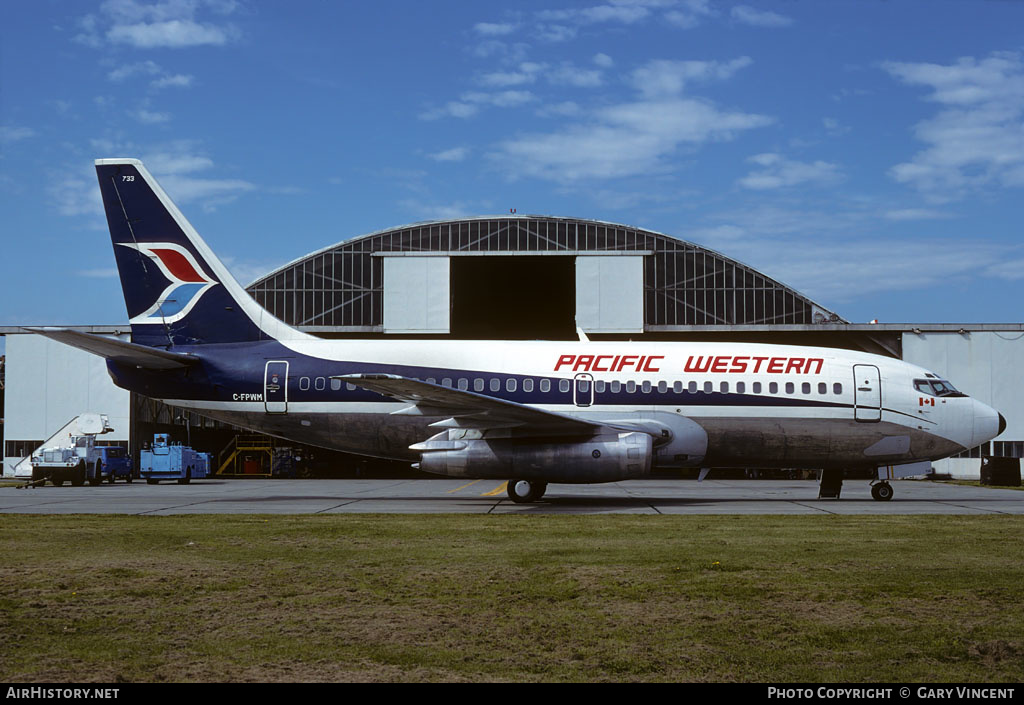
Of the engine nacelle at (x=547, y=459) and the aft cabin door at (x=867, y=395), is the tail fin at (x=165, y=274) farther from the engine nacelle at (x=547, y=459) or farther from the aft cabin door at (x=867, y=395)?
the aft cabin door at (x=867, y=395)

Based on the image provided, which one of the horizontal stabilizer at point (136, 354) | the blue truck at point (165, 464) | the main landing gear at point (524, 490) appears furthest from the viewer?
the blue truck at point (165, 464)

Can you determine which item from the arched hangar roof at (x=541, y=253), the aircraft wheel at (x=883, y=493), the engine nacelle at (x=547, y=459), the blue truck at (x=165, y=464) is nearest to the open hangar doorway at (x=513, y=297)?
the arched hangar roof at (x=541, y=253)

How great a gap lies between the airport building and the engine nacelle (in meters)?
21.9

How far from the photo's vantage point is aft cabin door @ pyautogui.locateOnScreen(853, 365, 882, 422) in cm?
2325

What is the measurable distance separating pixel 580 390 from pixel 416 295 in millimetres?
22007

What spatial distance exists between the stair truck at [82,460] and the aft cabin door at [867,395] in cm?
2949

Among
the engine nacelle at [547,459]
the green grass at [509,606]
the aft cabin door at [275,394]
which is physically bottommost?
the green grass at [509,606]

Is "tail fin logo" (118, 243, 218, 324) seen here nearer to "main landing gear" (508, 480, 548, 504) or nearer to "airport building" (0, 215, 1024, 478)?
"main landing gear" (508, 480, 548, 504)

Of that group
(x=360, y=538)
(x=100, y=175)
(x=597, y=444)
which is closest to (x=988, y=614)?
(x=360, y=538)

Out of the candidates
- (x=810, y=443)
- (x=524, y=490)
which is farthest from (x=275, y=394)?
(x=810, y=443)

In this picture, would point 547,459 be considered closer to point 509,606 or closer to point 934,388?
point 934,388

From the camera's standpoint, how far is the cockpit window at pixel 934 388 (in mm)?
23697

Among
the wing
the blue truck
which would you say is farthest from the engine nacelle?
the blue truck

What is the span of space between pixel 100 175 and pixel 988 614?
78.7 feet
